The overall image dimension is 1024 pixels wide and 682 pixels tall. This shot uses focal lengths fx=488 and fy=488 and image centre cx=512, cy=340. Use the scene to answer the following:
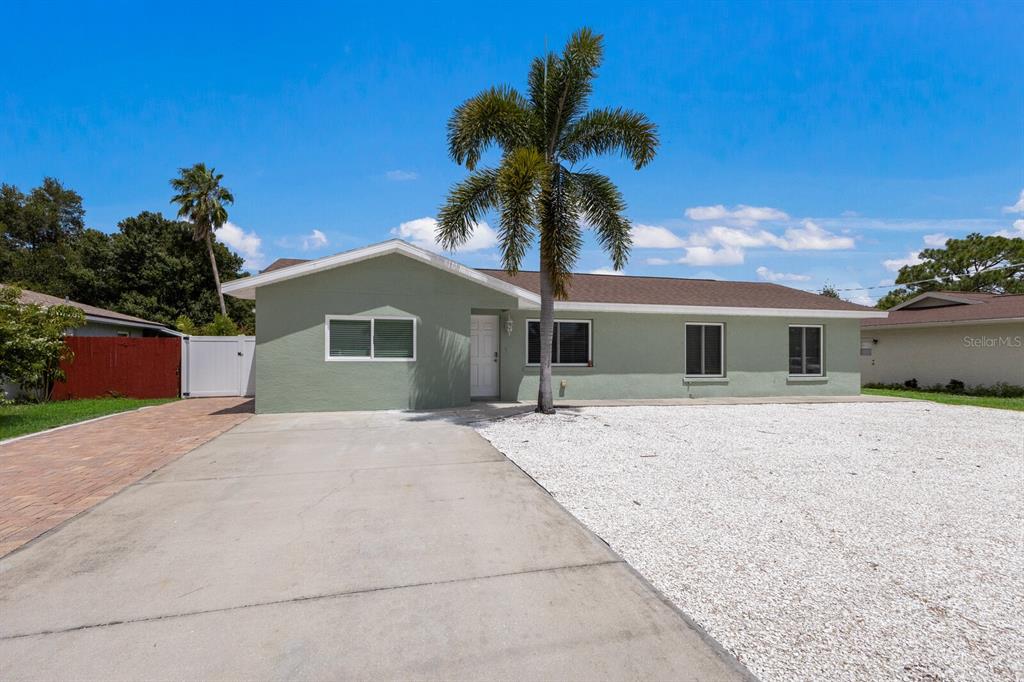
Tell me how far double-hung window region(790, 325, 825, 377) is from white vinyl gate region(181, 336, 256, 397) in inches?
653

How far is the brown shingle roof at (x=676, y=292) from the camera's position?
14.2 metres

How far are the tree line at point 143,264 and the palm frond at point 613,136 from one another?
25.6 m

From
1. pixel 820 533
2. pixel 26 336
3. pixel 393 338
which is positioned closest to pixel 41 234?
pixel 26 336

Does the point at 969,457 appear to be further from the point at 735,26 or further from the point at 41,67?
the point at 41,67

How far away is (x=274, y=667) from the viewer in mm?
2408

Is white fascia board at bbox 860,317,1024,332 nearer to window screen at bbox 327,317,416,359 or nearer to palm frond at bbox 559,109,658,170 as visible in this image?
palm frond at bbox 559,109,658,170

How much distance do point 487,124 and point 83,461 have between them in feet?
29.2

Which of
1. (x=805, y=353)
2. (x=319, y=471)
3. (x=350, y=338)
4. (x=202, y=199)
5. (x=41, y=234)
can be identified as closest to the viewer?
(x=319, y=471)

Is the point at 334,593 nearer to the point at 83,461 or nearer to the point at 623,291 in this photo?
the point at 83,461

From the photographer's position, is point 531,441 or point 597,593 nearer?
point 597,593

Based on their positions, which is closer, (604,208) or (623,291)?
(604,208)

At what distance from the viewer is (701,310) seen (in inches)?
541

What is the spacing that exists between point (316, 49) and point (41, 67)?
889cm

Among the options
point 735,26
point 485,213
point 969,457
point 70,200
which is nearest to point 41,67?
point 485,213
